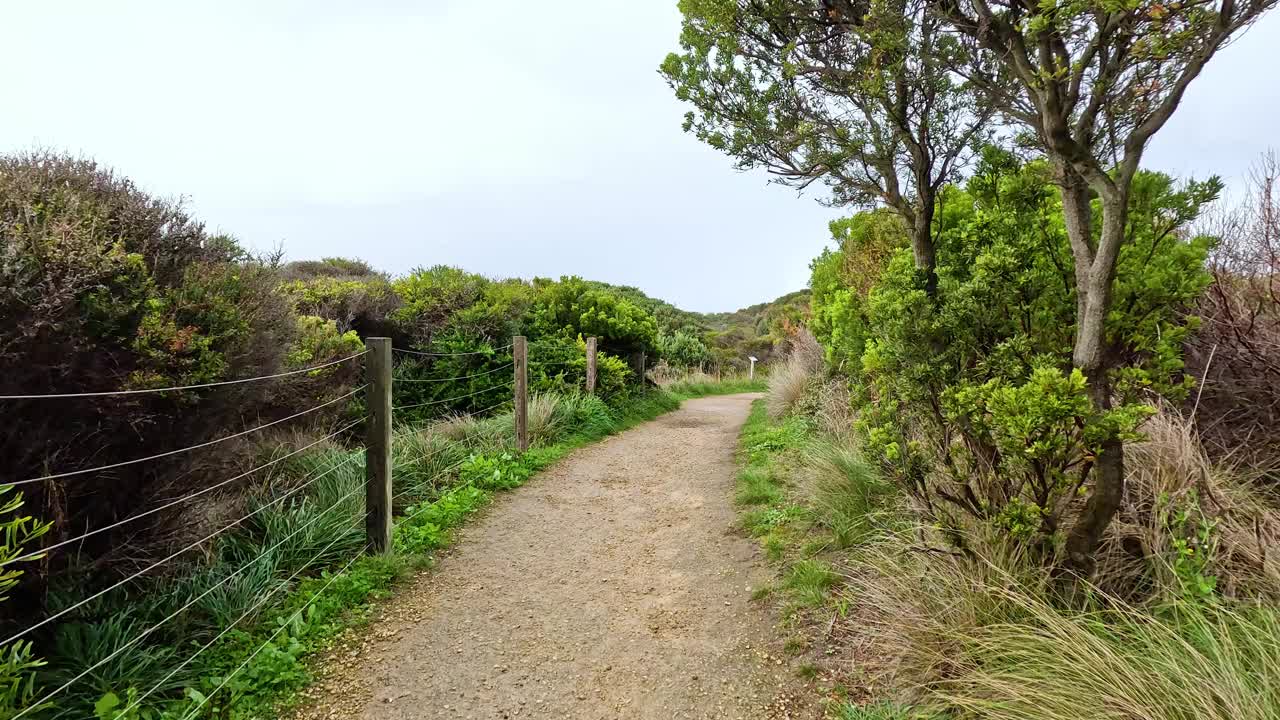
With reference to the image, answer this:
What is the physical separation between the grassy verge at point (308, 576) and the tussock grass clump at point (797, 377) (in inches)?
197

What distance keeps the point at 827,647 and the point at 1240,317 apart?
3.60 m

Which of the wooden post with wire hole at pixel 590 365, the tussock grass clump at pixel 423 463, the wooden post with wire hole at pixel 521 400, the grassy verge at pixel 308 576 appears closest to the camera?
the grassy verge at pixel 308 576

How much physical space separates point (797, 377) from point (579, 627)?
816 cm

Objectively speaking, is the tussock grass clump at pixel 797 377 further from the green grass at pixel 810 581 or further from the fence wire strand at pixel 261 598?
the fence wire strand at pixel 261 598

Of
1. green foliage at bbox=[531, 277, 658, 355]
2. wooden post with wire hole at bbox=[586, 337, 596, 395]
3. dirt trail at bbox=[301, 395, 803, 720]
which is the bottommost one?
dirt trail at bbox=[301, 395, 803, 720]

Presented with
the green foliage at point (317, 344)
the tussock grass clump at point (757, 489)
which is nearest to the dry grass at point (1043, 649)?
the tussock grass clump at point (757, 489)

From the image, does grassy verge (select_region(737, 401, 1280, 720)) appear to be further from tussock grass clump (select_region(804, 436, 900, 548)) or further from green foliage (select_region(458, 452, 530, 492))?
green foliage (select_region(458, 452, 530, 492))

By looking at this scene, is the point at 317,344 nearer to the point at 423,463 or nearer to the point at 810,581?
the point at 423,463

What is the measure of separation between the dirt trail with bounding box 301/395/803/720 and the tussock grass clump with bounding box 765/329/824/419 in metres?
4.98

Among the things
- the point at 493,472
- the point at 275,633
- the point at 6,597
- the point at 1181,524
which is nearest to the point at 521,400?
the point at 493,472

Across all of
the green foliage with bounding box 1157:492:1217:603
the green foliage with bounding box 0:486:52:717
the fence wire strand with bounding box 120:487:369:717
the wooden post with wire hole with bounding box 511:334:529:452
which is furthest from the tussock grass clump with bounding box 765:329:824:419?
the green foliage with bounding box 0:486:52:717

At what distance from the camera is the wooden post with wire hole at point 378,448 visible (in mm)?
4539

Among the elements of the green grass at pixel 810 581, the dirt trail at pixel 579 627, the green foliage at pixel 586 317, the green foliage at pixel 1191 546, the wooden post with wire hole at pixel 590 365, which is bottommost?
the dirt trail at pixel 579 627

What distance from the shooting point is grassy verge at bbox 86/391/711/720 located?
3.08 meters
